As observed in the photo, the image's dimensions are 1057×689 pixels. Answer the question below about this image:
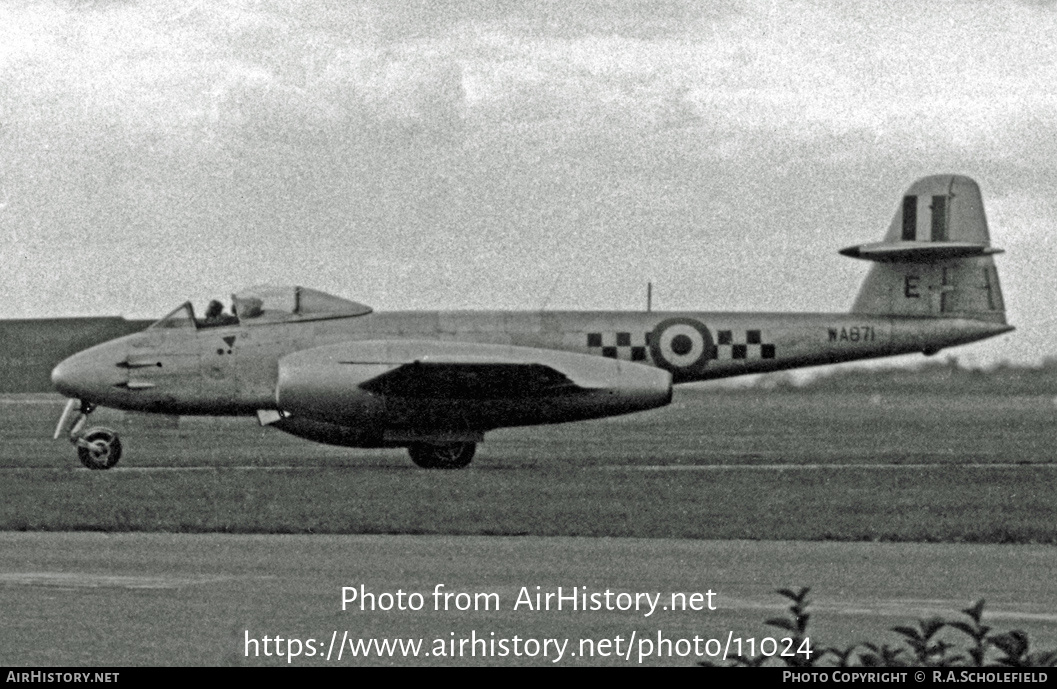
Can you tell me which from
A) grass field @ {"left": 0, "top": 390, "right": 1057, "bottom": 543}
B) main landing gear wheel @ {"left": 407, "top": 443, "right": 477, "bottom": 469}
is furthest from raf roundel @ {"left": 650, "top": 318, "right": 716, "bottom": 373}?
main landing gear wheel @ {"left": 407, "top": 443, "right": 477, "bottom": 469}

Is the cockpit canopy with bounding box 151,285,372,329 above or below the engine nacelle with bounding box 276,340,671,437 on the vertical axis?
above

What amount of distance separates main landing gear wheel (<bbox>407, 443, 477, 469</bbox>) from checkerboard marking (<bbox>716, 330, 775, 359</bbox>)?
4765 millimetres

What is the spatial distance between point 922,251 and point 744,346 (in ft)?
12.1

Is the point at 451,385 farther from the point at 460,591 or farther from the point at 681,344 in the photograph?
the point at 460,591

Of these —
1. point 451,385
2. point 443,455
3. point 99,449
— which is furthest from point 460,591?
point 99,449

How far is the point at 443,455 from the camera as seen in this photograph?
28969 millimetres

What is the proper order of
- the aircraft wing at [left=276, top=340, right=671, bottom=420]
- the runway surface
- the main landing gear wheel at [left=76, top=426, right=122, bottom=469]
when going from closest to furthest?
the runway surface
the aircraft wing at [left=276, top=340, right=671, bottom=420]
the main landing gear wheel at [left=76, top=426, right=122, bottom=469]

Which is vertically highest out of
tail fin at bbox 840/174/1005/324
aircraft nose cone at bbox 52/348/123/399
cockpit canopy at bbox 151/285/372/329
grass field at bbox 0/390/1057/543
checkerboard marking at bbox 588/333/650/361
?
tail fin at bbox 840/174/1005/324

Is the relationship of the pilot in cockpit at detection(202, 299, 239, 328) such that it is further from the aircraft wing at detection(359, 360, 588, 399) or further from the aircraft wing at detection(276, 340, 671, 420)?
the aircraft wing at detection(359, 360, 588, 399)

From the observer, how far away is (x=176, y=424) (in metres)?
53.8

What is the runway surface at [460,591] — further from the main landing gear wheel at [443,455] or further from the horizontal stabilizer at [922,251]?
the horizontal stabilizer at [922,251]

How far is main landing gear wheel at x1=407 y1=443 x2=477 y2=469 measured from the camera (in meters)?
28.9
